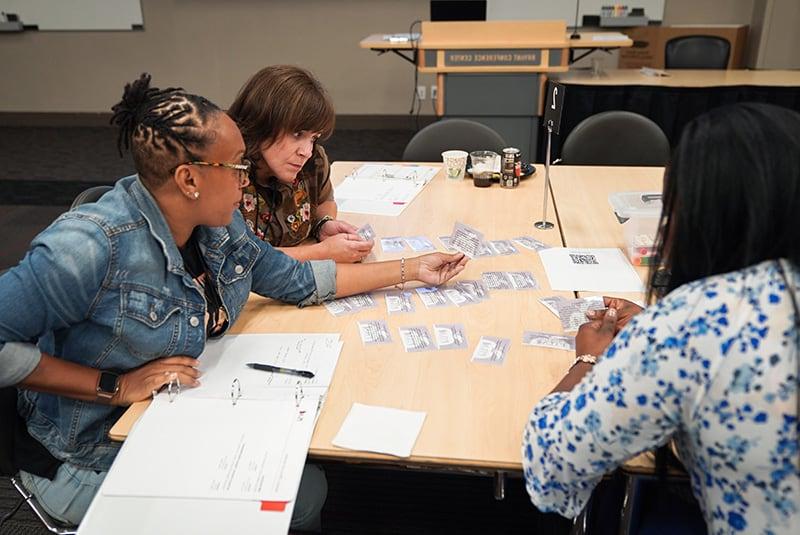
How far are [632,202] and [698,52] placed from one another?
3.25 meters

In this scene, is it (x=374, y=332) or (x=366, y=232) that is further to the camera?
(x=366, y=232)

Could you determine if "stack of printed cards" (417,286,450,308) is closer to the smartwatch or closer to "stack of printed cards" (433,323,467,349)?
"stack of printed cards" (433,323,467,349)

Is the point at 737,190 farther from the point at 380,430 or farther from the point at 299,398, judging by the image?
the point at 299,398

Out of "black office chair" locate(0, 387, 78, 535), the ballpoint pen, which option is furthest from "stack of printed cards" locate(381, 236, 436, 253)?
"black office chair" locate(0, 387, 78, 535)

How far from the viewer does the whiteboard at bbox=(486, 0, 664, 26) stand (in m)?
5.40

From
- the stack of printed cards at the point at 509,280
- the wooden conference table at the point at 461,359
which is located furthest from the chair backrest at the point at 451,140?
the stack of printed cards at the point at 509,280

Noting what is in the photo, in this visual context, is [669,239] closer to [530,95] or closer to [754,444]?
[754,444]

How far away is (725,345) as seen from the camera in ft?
2.48

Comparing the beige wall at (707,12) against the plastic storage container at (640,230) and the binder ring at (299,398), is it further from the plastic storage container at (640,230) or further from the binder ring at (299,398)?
the binder ring at (299,398)

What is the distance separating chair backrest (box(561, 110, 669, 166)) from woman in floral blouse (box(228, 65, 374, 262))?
4.40 ft

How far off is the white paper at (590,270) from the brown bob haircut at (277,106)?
746 millimetres

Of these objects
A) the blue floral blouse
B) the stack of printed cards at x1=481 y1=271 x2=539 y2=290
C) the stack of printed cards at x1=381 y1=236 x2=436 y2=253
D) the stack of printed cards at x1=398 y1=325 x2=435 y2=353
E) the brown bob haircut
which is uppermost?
the brown bob haircut

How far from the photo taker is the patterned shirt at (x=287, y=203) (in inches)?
72.3

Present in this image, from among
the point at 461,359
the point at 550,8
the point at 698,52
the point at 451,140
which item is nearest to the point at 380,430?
the point at 461,359
